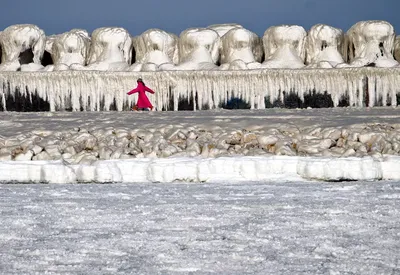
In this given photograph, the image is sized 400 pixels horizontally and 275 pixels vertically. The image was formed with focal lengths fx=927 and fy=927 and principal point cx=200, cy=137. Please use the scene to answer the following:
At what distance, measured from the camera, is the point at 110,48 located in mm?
18406

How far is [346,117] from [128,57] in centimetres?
744

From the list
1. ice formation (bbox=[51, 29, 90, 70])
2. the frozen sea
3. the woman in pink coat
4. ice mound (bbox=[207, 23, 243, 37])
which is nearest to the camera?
the frozen sea

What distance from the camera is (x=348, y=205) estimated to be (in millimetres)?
5699

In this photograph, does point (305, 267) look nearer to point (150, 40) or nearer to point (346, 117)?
point (346, 117)

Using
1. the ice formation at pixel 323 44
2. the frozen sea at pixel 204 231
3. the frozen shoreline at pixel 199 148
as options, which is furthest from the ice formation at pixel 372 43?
the frozen sea at pixel 204 231

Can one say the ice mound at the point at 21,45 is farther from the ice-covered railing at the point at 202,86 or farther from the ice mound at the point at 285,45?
the ice mound at the point at 285,45

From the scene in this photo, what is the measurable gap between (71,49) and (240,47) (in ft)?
11.1

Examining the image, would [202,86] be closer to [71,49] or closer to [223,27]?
[71,49]

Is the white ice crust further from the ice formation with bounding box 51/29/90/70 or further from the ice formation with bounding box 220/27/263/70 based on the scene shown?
the ice formation with bounding box 51/29/90/70

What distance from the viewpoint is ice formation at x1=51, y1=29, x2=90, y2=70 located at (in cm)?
1855

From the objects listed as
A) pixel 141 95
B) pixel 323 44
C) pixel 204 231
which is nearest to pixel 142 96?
pixel 141 95

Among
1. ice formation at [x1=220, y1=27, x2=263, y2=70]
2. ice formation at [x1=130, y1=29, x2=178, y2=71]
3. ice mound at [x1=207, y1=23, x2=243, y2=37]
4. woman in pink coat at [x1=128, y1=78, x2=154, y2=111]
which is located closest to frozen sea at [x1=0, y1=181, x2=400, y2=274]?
woman in pink coat at [x1=128, y1=78, x2=154, y2=111]

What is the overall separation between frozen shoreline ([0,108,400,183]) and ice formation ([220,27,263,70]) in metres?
5.19

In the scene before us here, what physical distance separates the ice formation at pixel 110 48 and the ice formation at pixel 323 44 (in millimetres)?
3601
